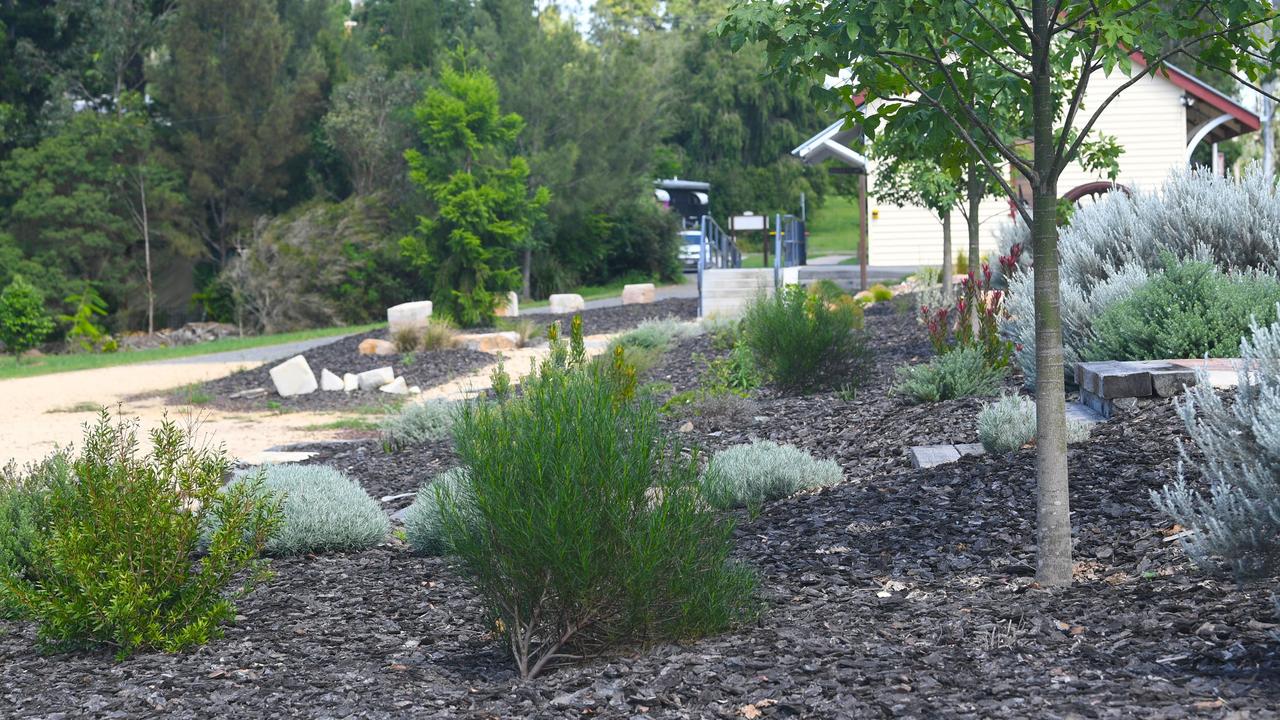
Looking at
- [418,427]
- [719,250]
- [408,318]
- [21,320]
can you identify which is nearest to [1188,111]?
[719,250]

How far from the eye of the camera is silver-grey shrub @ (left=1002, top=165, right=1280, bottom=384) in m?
8.01

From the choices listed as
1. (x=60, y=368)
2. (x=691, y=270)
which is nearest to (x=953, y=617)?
(x=60, y=368)

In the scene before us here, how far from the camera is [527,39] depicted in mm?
33406

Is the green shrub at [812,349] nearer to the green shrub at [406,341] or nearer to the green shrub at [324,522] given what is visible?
the green shrub at [324,522]

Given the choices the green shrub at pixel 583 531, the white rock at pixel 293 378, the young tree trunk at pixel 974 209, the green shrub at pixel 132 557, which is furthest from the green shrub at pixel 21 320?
the green shrub at pixel 583 531

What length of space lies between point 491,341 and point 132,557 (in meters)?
13.2

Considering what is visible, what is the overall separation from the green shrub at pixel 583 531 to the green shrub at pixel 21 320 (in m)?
21.8

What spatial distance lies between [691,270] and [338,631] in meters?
36.2

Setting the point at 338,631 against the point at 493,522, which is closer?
the point at 493,522

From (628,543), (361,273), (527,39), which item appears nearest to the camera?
(628,543)

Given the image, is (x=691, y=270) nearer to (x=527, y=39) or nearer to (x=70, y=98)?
(x=527, y=39)

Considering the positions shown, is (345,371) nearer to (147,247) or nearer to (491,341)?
(491,341)

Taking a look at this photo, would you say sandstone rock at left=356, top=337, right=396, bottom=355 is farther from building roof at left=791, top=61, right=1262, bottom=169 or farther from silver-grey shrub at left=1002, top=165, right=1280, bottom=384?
silver-grey shrub at left=1002, top=165, right=1280, bottom=384

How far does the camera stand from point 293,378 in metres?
14.0
